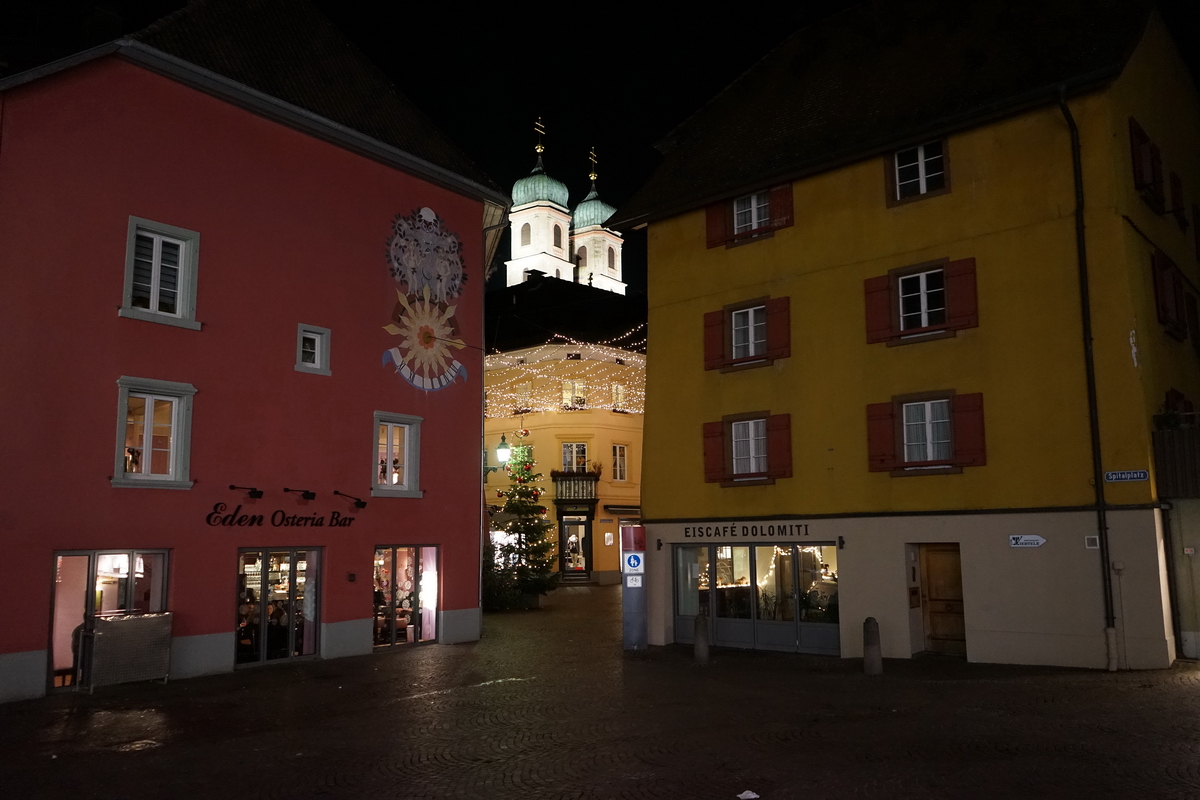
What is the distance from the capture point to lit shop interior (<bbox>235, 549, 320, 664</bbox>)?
18.2m

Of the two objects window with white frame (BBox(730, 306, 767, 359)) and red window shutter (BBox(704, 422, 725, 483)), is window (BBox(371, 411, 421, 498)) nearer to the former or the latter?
red window shutter (BBox(704, 422, 725, 483))

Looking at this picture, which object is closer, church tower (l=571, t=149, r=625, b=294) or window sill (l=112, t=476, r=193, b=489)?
window sill (l=112, t=476, r=193, b=489)

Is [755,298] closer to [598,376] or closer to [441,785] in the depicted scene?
[441,785]

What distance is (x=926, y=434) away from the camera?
18.2m

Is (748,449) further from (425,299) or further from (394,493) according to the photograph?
(425,299)

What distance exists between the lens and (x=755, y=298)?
68.5 ft

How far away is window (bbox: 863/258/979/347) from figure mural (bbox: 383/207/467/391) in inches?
368

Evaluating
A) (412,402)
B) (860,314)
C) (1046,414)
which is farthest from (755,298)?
(412,402)

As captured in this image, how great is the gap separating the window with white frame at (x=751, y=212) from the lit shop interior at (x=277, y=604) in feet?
37.0

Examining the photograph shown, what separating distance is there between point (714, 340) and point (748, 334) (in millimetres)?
759

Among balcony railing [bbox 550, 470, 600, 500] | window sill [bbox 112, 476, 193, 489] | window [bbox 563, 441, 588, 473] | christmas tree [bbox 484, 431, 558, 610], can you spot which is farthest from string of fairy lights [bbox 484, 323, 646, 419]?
window sill [bbox 112, 476, 193, 489]

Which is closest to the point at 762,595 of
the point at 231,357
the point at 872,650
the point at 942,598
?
the point at 942,598

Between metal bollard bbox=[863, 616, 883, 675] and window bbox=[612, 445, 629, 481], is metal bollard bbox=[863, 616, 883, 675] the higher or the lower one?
the lower one

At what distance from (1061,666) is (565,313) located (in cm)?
3877
